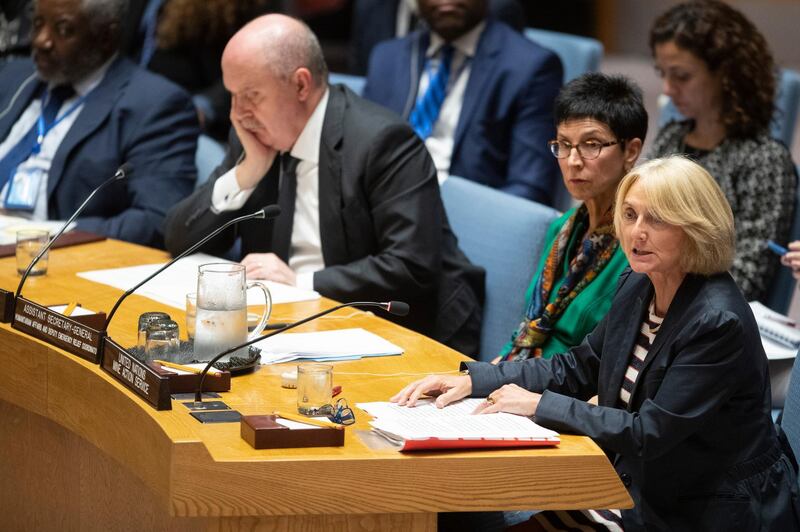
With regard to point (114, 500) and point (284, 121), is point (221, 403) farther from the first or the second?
point (284, 121)

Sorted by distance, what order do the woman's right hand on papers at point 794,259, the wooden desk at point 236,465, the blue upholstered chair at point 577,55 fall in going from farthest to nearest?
1. the blue upholstered chair at point 577,55
2. the woman's right hand on papers at point 794,259
3. the wooden desk at point 236,465

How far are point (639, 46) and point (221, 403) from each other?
11.2 metres

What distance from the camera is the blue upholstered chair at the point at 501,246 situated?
11.1 ft

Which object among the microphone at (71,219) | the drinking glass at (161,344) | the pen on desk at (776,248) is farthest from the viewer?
the pen on desk at (776,248)

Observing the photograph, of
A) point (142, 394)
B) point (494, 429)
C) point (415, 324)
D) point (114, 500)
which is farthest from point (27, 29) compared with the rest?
point (494, 429)

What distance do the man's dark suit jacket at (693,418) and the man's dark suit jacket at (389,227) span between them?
0.97m

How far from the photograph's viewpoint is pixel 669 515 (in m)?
2.33

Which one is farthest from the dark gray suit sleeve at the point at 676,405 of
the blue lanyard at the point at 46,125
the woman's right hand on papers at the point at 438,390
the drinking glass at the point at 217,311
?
the blue lanyard at the point at 46,125

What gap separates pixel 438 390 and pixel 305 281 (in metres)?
1.05

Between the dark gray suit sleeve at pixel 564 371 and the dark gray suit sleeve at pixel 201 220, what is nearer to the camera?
the dark gray suit sleeve at pixel 564 371

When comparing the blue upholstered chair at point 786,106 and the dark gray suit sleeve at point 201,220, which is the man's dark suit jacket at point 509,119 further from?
the dark gray suit sleeve at point 201,220

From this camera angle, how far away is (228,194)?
3654mm

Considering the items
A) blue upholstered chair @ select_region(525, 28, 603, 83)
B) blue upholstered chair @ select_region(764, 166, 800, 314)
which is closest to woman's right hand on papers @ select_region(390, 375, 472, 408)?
blue upholstered chair @ select_region(764, 166, 800, 314)

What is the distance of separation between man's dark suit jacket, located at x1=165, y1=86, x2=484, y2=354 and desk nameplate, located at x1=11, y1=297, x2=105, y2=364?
0.88m
